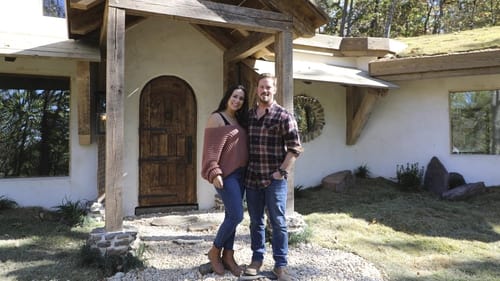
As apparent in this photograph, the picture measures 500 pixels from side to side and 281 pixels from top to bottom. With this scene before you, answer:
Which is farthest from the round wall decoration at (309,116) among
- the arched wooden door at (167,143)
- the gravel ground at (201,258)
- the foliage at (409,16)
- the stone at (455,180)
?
the foliage at (409,16)

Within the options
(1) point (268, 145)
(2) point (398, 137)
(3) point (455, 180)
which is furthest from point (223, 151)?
(2) point (398, 137)

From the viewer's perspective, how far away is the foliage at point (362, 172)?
25.1 ft

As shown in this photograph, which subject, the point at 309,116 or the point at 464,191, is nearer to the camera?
the point at 464,191

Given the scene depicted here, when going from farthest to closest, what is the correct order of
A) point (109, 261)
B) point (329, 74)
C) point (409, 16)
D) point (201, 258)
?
point (409, 16), point (329, 74), point (201, 258), point (109, 261)

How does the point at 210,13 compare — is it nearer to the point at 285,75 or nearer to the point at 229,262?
the point at 285,75

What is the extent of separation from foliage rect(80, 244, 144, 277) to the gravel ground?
12 centimetres

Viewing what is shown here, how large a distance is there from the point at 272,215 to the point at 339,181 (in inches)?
169

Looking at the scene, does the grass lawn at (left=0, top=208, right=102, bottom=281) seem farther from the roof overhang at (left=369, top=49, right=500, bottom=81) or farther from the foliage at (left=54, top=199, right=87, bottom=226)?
the roof overhang at (left=369, top=49, right=500, bottom=81)

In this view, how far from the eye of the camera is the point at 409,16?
16.5m

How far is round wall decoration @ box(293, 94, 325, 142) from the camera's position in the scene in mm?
7273

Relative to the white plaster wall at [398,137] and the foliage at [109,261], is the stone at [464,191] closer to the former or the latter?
the white plaster wall at [398,137]

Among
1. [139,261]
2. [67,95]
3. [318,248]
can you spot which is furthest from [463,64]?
[67,95]

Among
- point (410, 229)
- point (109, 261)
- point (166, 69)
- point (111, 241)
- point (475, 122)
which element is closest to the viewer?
point (109, 261)

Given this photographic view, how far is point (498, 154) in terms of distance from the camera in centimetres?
668
